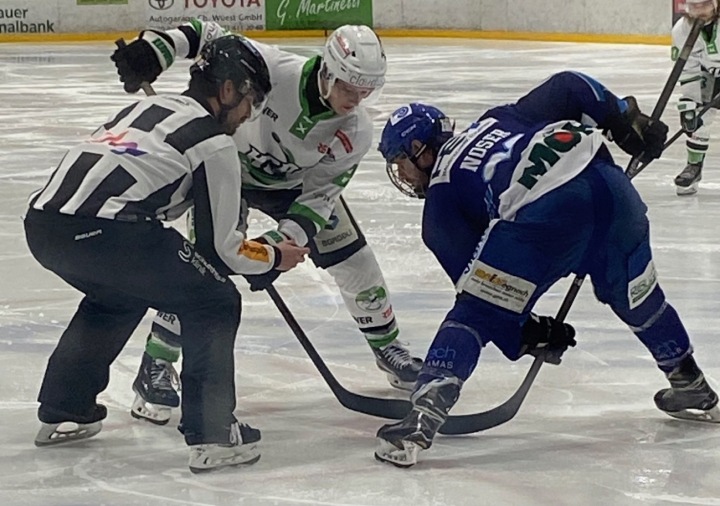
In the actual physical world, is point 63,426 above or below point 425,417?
below

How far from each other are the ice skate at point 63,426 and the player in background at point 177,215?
30 centimetres

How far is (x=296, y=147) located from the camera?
312 centimetres

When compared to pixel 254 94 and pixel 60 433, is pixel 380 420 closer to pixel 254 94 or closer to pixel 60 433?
pixel 60 433

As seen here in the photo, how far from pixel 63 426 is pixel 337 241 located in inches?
32.4

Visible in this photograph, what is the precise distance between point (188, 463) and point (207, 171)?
642mm

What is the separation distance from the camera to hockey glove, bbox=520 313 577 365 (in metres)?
2.95

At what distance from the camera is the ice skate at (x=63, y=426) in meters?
2.90

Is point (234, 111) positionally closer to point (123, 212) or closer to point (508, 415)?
point (123, 212)

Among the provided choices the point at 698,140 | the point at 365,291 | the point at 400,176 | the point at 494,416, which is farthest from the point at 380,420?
the point at 698,140

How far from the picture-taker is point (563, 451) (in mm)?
2848

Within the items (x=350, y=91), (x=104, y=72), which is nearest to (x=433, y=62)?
(x=104, y=72)

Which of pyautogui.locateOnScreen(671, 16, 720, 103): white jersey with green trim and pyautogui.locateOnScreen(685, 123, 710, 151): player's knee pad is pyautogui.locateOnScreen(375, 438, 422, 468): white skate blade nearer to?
pyautogui.locateOnScreen(671, 16, 720, 103): white jersey with green trim

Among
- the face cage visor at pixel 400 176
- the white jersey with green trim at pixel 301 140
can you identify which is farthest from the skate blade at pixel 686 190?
the face cage visor at pixel 400 176

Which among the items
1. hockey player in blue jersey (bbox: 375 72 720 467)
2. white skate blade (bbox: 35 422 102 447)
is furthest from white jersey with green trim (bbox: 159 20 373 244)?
white skate blade (bbox: 35 422 102 447)
